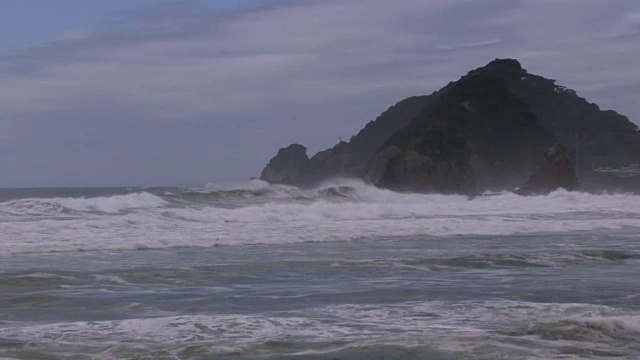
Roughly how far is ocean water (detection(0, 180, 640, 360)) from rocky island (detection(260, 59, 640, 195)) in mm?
31748

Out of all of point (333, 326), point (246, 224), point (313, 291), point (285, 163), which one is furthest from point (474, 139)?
point (333, 326)

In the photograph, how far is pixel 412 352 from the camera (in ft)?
25.6

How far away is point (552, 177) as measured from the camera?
53.0 m

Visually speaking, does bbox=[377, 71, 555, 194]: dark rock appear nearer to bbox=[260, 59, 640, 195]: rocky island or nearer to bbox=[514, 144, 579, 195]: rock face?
bbox=[260, 59, 640, 195]: rocky island

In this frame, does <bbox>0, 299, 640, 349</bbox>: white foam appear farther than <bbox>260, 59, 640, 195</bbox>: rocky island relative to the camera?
No

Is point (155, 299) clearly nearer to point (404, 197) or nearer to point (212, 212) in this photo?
point (212, 212)

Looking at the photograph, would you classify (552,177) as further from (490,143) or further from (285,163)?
(285,163)

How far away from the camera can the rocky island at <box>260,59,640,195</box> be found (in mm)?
55781

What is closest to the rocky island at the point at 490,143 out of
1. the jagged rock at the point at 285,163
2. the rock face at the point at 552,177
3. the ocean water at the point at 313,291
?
the rock face at the point at 552,177

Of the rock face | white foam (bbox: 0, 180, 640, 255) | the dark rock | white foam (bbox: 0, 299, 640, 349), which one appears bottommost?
white foam (bbox: 0, 299, 640, 349)

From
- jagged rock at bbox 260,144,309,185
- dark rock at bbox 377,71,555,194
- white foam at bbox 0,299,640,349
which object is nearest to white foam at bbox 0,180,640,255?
white foam at bbox 0,299,640,349

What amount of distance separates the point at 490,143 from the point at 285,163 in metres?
35.1

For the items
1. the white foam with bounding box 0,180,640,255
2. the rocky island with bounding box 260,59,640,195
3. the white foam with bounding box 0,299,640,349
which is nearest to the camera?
the white foam with bounding box 0,299,640,349

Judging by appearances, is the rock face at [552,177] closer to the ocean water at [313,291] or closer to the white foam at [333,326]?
the ocean water at [313,291]
